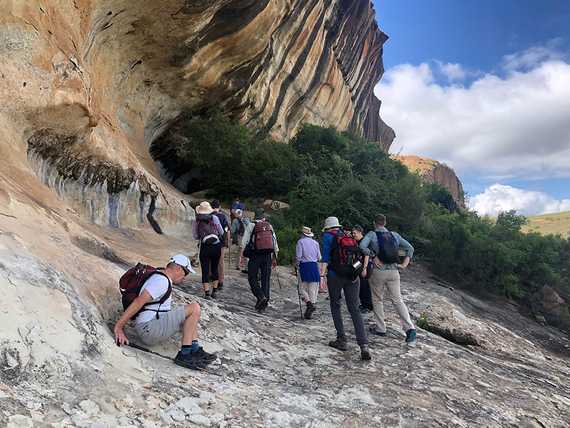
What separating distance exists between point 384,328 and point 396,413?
2.36 metres

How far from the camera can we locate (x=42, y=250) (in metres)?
3.77

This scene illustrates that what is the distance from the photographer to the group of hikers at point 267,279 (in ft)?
12.1

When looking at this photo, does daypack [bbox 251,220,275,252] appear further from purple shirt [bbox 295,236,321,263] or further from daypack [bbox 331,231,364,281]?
daypack [bbox 331,231,364,281]

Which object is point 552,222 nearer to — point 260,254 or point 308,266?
point 308,266

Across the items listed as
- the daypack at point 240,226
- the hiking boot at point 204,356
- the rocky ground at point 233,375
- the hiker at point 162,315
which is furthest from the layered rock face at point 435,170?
the hiker at point 162,315

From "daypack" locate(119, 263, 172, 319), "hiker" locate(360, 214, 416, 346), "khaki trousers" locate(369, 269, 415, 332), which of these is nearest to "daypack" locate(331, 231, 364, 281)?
Answer: "hiker" locate(360, 214, 416, 346)

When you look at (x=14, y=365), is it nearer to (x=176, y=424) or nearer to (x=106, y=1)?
(x=176, y=424)

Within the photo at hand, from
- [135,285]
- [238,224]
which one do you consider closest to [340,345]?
[135,285]

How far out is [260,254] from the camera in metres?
6.66

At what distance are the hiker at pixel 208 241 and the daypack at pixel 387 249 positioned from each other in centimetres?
238

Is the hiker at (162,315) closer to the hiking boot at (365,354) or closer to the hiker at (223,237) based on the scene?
the hiking boot at (365,354)

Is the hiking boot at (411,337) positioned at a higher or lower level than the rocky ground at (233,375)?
higher

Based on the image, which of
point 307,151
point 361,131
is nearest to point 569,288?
point 307,151

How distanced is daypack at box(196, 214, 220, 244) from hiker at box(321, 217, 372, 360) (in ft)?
6.12
